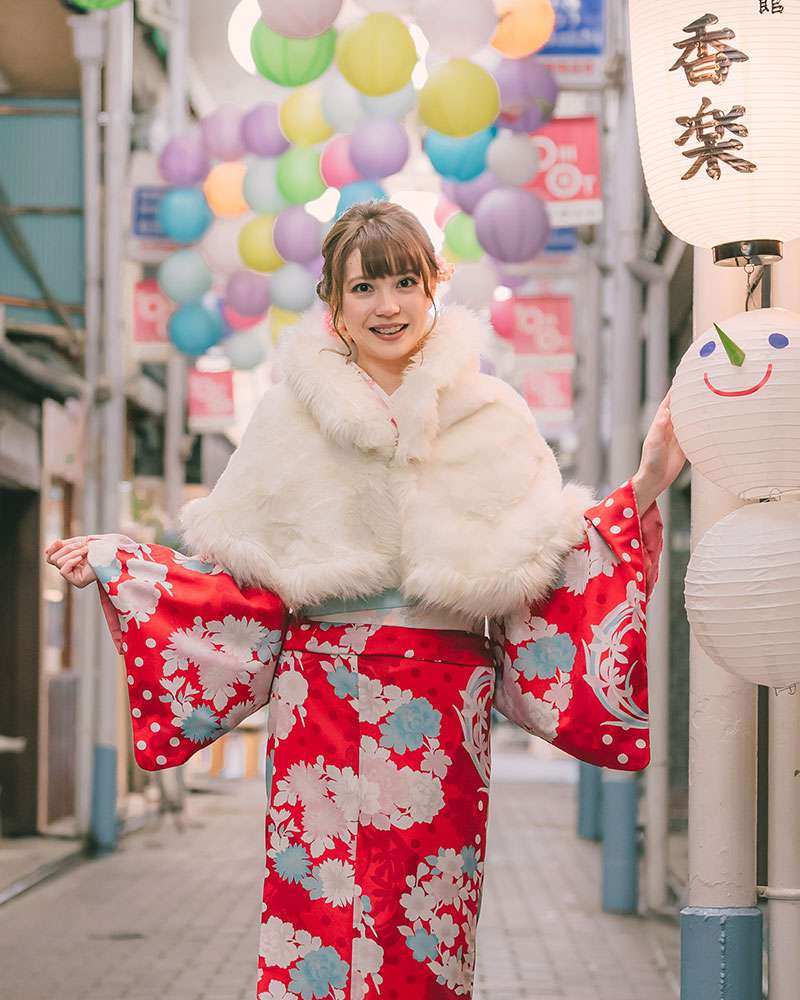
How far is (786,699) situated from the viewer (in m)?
3.38

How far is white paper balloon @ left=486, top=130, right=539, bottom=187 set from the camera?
7.47m

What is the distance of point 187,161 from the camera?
8312 mm

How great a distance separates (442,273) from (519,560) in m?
0.60

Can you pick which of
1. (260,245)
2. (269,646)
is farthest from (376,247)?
(260,245)

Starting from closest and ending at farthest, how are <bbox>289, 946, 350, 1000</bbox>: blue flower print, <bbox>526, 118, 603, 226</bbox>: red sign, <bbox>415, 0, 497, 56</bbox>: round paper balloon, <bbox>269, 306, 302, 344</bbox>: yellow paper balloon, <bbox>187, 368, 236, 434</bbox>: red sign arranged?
<bbox>289, 946, 350, 1000</bbox>: blue flower print
<bbox>415, 0, 497, 56</bbox>: round paper balloon
<bbox>526, 118, 603, 226</bbox>: red sign
<bbox>269, 306, 302, 344</bbox>: yellow paper balloon
<bbox>187, 368, 236, 434</bbox>: red sign

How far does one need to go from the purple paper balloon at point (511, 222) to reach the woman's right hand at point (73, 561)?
15.3ft

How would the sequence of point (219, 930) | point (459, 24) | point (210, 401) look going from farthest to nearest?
point (210, 401) → point (459, 24) → point (219, 930)

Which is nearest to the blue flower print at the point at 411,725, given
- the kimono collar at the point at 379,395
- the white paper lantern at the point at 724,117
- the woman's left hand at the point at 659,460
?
the kimono collar at the point at 379,395

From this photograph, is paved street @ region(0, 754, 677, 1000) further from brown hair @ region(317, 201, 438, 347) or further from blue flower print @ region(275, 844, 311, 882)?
brown hair @ region(317, 201, 438, 347)

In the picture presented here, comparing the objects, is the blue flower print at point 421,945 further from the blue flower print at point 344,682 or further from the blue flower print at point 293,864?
the blue flower print at point 344,682

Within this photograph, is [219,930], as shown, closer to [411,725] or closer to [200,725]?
[200,725]

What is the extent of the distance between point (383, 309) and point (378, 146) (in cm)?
477

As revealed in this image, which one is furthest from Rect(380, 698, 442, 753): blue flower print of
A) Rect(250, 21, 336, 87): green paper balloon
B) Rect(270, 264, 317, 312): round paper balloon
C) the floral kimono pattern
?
Rect(270, 264, 317, 312): round paper balloon

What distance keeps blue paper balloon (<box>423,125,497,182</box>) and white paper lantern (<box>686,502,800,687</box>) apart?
16.3 ft
